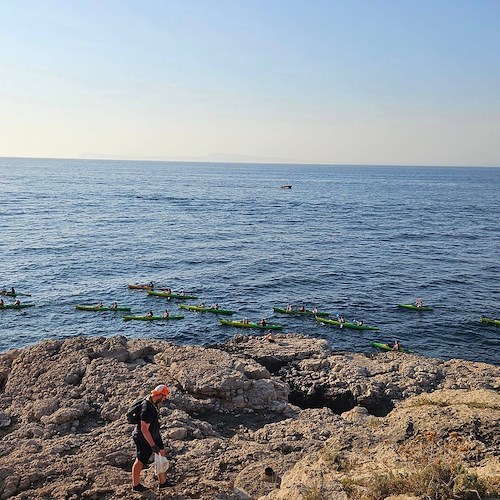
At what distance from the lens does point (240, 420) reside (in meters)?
15.4

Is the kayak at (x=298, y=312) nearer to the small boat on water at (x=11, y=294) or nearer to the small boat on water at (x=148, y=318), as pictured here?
the small boat on water at (x=148, y=318)

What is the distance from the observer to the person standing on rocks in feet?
31.4

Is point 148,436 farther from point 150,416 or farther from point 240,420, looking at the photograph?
point 240,420

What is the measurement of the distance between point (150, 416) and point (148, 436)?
42cm

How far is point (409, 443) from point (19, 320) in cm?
3136

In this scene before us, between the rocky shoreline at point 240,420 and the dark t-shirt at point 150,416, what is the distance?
3.82 feet

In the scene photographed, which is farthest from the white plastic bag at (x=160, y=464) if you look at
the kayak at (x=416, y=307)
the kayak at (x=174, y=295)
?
the kayak at (x=416, y=307)

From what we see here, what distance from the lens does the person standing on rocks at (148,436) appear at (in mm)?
9586

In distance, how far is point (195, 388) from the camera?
16344 millimetres

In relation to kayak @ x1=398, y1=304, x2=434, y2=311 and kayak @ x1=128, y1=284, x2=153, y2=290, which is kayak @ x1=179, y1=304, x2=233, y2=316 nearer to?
kayak @ x1=128, y1=284, x2=153, y2=290

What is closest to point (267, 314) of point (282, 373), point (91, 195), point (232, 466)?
point (282, 373)

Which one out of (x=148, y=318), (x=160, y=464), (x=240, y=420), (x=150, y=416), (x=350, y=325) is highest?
(x=150, y=416)

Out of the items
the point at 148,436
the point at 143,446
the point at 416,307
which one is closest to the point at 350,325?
the point at 416,307

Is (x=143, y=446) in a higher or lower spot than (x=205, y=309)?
higher
